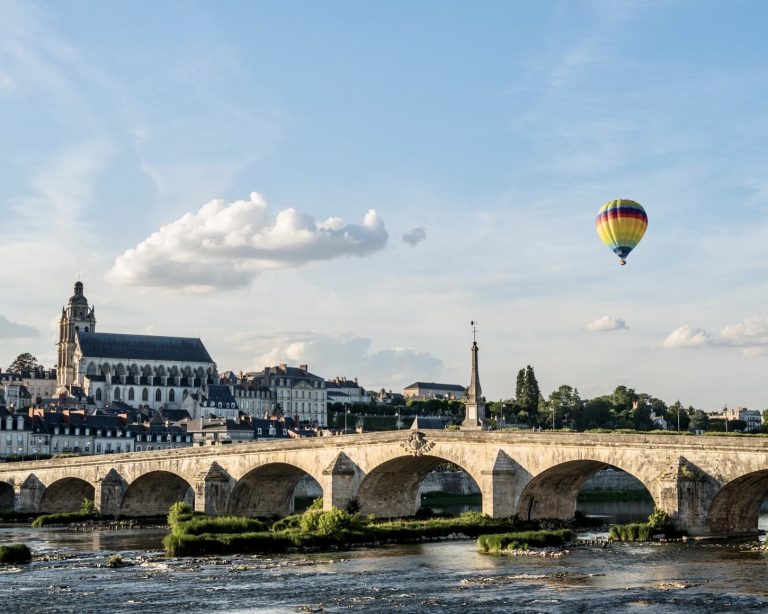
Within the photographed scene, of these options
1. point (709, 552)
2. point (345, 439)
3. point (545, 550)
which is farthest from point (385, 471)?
point (709, 552)

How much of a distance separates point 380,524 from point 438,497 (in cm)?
5245

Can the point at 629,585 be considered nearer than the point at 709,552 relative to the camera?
Yes

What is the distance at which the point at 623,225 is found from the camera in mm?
59594

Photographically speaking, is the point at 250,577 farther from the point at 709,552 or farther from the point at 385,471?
the point at 385,471

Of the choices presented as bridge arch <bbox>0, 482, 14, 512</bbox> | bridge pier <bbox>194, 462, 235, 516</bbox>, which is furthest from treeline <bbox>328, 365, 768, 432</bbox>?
bridge pier <bbox>194, 462, 235, 516</bbox>

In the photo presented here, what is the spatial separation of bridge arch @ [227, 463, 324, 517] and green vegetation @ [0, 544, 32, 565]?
2233 centimetres

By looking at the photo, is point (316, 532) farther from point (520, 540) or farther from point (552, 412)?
point (552, 412)

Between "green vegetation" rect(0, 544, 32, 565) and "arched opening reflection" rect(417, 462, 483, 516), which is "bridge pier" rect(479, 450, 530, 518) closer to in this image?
"green vegetation" rect(0, 544, 32, 565)

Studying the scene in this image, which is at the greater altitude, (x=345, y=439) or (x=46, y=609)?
(x=345, y=439)

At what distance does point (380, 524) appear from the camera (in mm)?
55625

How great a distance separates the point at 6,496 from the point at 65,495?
11.8 meters

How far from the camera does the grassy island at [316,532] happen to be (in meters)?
47.9

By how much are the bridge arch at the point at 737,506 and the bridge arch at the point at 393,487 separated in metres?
16.2

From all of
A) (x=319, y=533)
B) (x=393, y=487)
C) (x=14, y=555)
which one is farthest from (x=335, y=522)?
(x=14, y=555)
